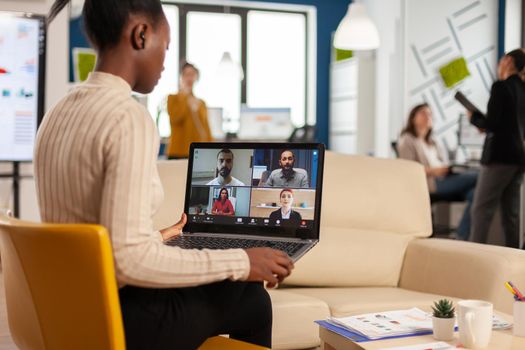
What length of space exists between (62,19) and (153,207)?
3.52 metres

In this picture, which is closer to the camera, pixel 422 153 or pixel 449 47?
pixel 422 153

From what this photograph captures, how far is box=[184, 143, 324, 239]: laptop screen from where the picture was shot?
1.83 meters

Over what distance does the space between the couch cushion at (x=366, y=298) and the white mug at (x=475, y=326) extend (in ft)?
2.24

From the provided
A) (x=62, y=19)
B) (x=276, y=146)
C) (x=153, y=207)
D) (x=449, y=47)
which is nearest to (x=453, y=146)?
(x=449, y=47)

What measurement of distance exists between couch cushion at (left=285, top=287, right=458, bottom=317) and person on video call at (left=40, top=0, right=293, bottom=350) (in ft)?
3.53

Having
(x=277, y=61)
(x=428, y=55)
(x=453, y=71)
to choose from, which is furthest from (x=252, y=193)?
(x=277, y=61)

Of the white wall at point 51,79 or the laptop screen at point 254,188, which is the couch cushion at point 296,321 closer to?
the laptop screen at point 254,188

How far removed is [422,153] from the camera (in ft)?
18.8

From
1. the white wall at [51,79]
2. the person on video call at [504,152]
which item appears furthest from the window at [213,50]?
the person on video call at [504,152]

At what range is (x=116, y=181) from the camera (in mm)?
1231

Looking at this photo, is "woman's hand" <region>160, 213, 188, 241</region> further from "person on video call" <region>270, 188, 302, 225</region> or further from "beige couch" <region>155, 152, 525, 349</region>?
"beige couch" <region>155, 152, 525, 349</region>

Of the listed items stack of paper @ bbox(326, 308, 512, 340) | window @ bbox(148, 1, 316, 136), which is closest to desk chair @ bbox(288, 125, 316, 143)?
window @ bbox(148, 1, 316, 136)

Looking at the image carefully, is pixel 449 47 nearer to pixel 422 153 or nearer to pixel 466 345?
pixel 422 153

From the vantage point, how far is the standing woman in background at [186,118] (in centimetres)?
582
